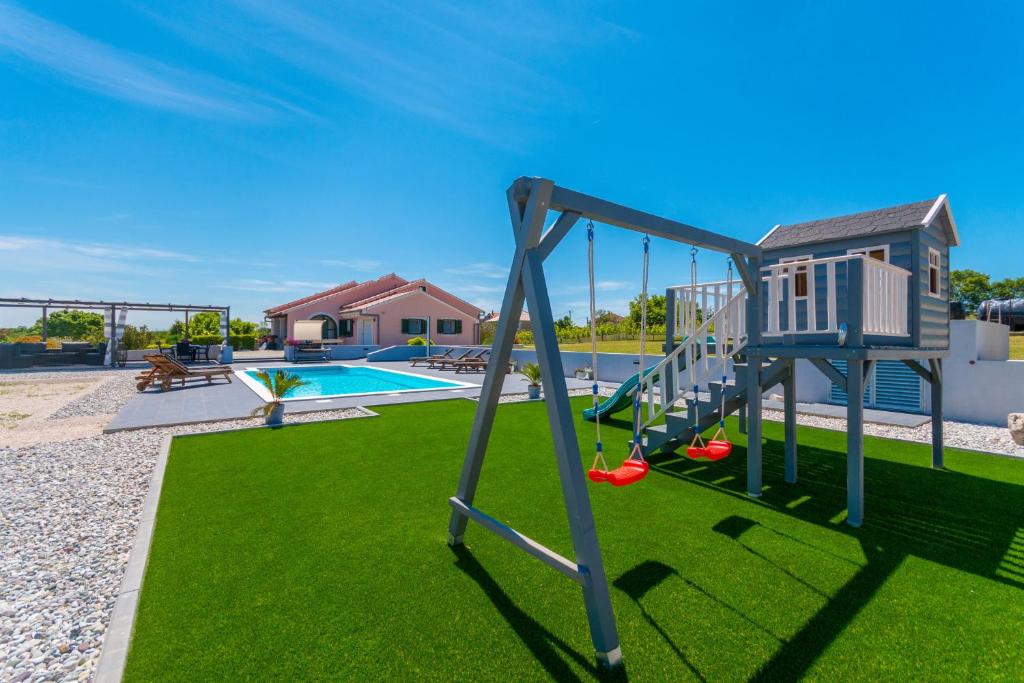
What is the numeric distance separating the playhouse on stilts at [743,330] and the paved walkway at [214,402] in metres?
5.61

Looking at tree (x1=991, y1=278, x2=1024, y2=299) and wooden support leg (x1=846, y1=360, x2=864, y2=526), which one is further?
tree (x1=991, y1=278, x2=1024, y2=299)

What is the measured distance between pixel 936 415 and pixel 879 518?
3.10m

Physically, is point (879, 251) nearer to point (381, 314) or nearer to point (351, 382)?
point (351, 382)

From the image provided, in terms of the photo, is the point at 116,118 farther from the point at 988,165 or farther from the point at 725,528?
the point at 988,165

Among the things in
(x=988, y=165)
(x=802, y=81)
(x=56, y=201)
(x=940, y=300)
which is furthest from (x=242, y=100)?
(x=988, y=165)

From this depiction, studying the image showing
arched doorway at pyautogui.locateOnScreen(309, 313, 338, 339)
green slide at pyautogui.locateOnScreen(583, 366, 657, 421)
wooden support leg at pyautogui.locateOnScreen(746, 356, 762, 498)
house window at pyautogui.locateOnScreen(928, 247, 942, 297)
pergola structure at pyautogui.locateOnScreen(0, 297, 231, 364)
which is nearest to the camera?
wooden support leg at pyautogui.locateOnScreen(746, 356, 762, 498)

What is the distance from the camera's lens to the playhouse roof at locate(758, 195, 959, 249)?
6672mm

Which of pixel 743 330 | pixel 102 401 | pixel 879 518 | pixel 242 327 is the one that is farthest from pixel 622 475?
pixel 242 327

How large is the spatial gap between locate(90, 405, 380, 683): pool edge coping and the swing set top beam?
3784mm

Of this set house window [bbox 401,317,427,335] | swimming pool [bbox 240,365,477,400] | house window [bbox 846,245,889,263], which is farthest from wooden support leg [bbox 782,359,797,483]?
house window [bbox 401,317,427,335]

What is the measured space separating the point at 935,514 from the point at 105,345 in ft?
105

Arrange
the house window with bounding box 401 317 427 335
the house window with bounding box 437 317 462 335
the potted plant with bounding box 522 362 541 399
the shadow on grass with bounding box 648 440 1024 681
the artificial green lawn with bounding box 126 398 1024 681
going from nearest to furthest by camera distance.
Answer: the artificial green lawn with bounding box 126 398 1024 681, the shadow on grass with bounding box 648 440 1024 681, the potted plant with bounding box 522 362 541 399, the house window with bounding box 401 317 427 335, the house window with bounding box 437 317 462 335

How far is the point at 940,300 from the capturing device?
706cm

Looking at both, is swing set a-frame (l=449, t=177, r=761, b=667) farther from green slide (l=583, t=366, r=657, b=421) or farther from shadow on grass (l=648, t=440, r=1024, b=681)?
green slide (l=583, t=366, r=657, b=421)
